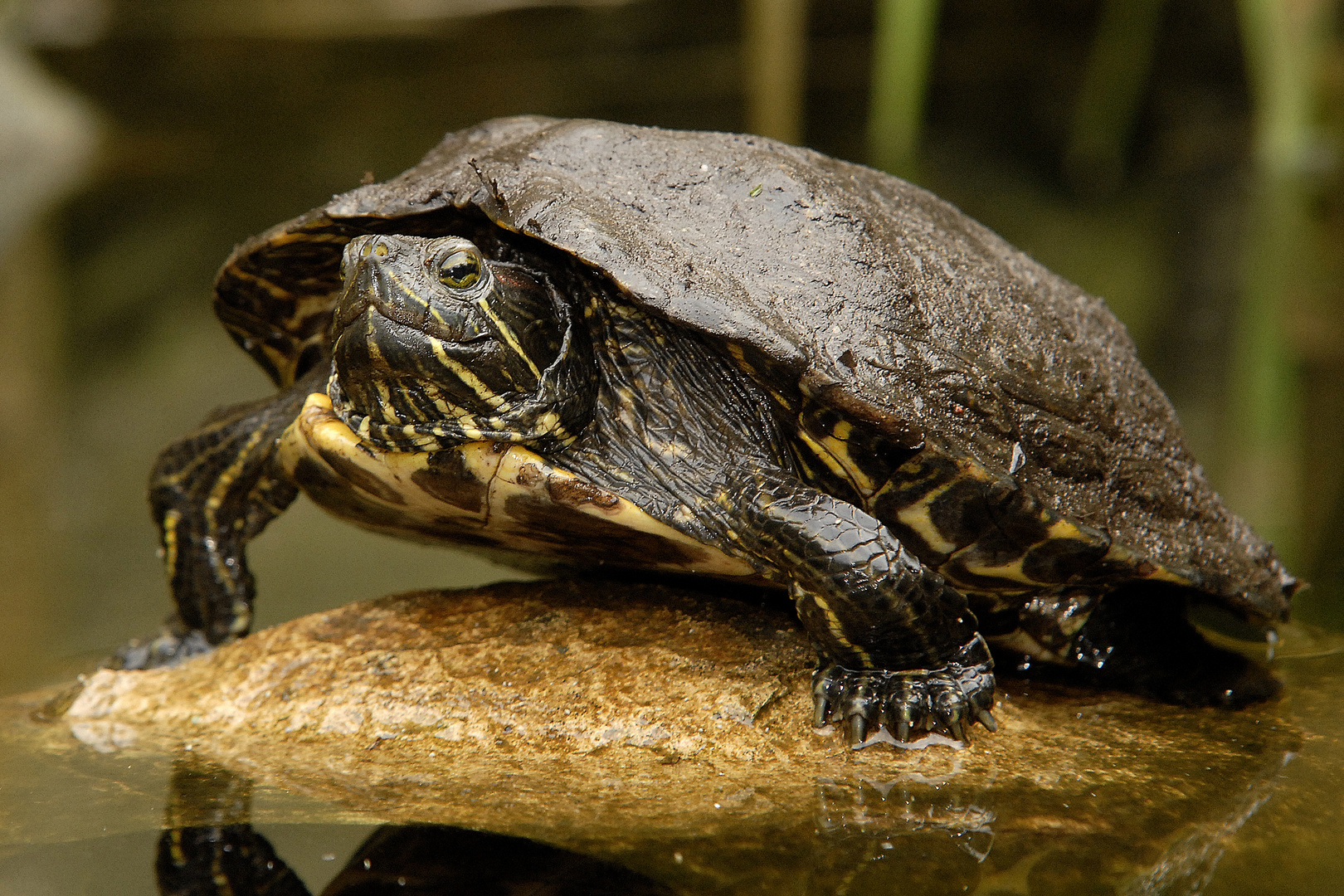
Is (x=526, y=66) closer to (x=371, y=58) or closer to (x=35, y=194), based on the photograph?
(x=371, y=58)

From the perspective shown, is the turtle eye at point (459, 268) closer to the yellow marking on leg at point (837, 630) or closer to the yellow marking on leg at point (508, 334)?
the yellow marking on leg at point (508, 334)

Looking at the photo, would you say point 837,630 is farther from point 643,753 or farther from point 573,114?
point 573,114

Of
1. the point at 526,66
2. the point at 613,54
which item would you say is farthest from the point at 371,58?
→ the point at 613,54

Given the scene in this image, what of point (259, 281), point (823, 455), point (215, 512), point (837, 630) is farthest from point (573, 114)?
point (837, 630)

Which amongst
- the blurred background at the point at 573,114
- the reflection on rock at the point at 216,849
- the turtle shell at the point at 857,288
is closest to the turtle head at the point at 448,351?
the turtle shell at the point at 857,288

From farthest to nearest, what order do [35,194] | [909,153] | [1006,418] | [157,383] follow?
[35,194] → [909,153] → [157,383] → [1006,418]

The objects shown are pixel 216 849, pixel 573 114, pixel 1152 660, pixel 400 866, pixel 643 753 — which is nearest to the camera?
pixel 400 866

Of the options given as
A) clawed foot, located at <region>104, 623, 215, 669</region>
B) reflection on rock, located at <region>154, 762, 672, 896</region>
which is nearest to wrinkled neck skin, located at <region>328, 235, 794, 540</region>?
reflection on rock, located at <region>154, 762, 672, 896</region>
